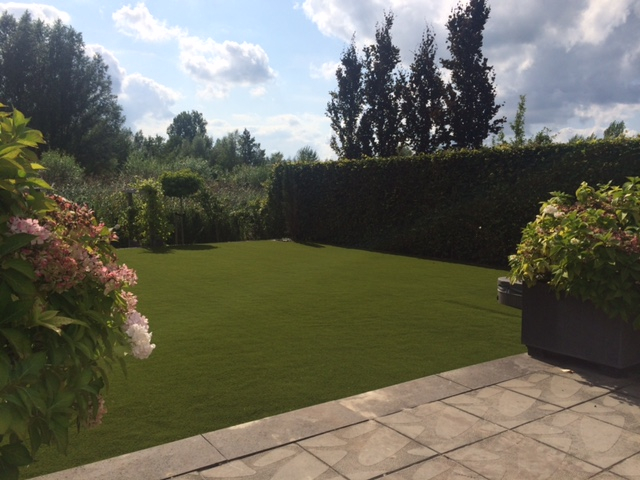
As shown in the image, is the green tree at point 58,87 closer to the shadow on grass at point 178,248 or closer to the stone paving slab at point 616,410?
the shadow on grass at point 178,248

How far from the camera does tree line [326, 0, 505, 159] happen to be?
24078 mm

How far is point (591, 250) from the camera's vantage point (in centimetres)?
436

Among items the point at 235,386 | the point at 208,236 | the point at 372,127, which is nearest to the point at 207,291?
the point at 235,386

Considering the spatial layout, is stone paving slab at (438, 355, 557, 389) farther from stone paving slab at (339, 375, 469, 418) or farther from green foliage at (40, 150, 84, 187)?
green foliage at (40, 150, 84, 187)

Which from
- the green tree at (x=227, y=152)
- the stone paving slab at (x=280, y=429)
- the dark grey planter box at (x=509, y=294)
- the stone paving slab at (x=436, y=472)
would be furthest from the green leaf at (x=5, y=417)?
the green tree at (x=227, y=152)

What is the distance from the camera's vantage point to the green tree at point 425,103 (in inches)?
1005

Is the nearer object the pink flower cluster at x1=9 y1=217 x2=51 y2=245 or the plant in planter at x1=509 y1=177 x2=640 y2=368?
the pink flower cluster at x1=9 y1=217 x2=51 y2=245

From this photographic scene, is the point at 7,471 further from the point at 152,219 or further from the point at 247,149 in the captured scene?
the point at 247,149

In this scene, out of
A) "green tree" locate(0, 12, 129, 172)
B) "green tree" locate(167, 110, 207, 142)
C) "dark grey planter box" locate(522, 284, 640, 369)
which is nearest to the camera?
"dark grey planter box" locate(522, 284, 640, 369)

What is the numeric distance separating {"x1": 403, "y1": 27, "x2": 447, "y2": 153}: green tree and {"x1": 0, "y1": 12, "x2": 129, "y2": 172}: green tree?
2378 cm

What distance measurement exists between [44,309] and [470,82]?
82.1 feet

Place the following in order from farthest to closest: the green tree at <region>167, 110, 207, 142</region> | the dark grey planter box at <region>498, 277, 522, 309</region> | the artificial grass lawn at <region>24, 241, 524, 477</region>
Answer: the green tree at <region>167, 110, 207, 142</region>
the dark grey planter box at <region>498, 277, 522, 309</region>
the artificial grass lawn at <region>24, 241, 524, 477</region>

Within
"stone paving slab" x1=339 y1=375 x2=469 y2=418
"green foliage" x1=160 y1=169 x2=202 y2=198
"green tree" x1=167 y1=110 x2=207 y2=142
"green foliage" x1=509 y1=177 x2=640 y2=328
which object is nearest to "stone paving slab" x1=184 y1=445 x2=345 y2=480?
"stone paving slab" x1=339 y1=375 x2=469 y2=418

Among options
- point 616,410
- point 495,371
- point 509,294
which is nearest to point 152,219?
point 509,294
